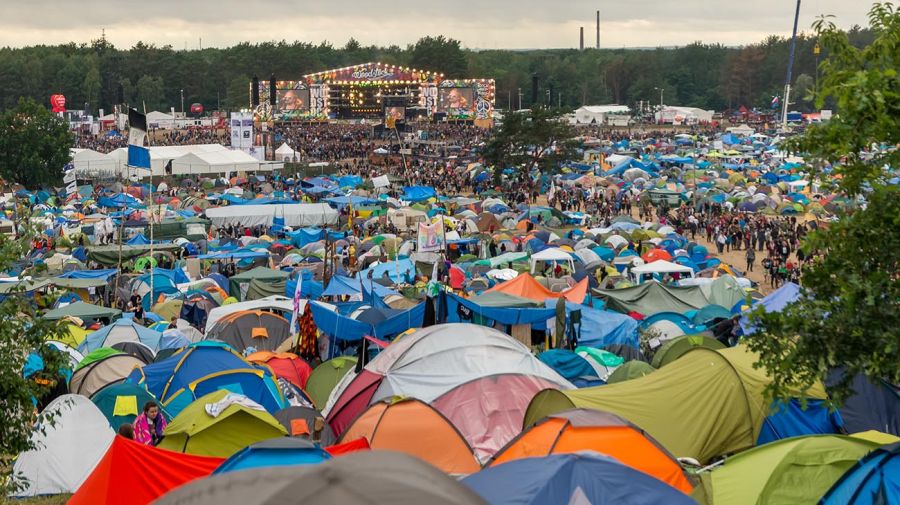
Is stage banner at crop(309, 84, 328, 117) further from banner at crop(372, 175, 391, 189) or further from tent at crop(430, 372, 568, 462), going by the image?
tent at crop(430, 372, 568, 462)

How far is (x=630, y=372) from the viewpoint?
11.2 meters

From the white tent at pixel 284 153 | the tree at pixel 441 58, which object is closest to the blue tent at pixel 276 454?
the white tent at pixel 284 153

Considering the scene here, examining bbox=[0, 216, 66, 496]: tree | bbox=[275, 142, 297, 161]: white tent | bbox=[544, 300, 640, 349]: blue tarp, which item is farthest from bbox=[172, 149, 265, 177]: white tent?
bbox=[0, 216, 66, 496]: tree

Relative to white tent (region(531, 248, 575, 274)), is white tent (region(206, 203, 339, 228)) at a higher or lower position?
lower

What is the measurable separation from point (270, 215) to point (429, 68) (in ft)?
236

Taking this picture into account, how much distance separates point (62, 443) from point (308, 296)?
10203 mm

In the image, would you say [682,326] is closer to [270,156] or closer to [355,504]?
[355,504]

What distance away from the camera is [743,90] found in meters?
111

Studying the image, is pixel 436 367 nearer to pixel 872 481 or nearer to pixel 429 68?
pixel 872 481

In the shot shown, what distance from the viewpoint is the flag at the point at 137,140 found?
20250 mm

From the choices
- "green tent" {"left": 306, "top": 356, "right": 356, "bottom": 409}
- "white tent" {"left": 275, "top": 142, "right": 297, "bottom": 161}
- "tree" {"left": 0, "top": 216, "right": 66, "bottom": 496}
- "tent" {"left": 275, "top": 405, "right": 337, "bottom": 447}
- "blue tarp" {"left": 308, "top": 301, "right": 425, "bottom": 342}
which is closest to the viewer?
"tree" {"left": 0, "top": 216, "right": 66, "bottom": 496}

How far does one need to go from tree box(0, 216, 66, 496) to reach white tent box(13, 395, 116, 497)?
1687 mm

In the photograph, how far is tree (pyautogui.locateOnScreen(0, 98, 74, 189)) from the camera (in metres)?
47.7

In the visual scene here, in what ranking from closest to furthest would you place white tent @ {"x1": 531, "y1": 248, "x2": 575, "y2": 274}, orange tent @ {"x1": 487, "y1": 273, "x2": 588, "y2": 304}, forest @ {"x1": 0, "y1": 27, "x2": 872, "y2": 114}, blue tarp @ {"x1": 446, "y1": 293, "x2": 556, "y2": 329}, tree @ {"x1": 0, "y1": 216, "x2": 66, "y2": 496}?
1. tree @ {"x1": 0, "y1": 216, "x2": 66, "y2": 496}
2. blue tarp @ {"x1": 446, "y1": 293, "x2": 556, "y2": 329}
3. orange tent @ {"x1": 487, "y1": 273, "x2": 588, "y2": 304}
4. white tent @ {"x1": 531, "y1": 248, "x2": 575, "y2": 274}
5. forest @ {"x1": 0, "y1": 27, "x2": 872, "y2": 114}
